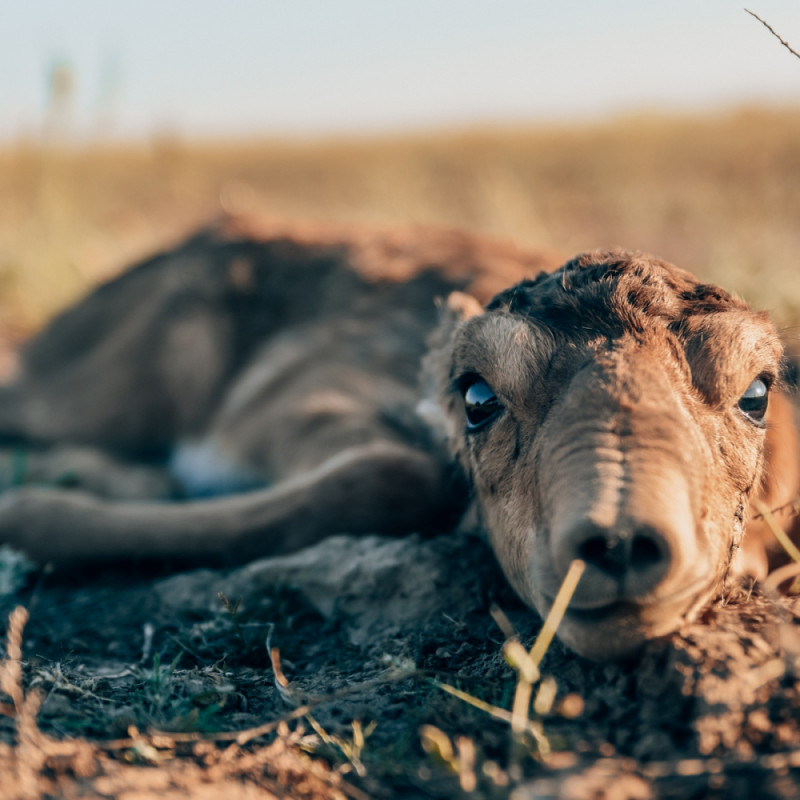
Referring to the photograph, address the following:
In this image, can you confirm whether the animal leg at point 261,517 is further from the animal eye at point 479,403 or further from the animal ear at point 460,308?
→ the animal eye at point 479,403

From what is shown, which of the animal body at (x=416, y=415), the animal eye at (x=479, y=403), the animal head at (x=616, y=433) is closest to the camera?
the animal head at (x=616, y=433)

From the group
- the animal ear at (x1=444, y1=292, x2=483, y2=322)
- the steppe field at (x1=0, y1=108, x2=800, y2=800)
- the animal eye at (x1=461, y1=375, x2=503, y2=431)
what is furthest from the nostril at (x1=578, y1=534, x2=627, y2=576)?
the animal ear at (x1=444, y1=292, x2=483, y2=322)

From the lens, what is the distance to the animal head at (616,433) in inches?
75.4

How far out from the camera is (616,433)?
2.09 meters

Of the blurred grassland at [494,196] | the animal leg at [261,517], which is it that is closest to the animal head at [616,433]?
the animal leg at [261,517]

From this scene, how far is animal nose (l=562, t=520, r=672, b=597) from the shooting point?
185 centimetres

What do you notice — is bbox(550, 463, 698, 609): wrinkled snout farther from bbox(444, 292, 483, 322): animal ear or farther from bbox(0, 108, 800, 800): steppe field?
bbox(444, 292, 483, 322): animal ear

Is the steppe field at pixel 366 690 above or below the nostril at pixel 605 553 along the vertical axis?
below

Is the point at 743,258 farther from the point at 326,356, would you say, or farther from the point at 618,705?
the point at 618,705

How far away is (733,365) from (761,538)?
81cm

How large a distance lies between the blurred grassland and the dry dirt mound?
3.87 meters

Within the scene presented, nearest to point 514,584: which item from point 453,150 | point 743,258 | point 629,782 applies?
point 629,782

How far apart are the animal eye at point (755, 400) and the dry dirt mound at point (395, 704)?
1.65ft

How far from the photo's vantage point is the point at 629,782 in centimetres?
175
